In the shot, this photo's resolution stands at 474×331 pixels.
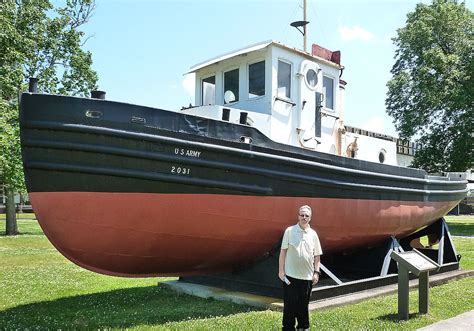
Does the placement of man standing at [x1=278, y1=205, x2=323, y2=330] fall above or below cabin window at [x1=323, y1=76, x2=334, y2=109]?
below

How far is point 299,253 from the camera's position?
4762mm

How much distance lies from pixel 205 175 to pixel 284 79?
271 cm

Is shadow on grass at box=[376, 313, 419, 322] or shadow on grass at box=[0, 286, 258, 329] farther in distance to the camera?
shadow on grass at box=[376, 313, 419, 322]

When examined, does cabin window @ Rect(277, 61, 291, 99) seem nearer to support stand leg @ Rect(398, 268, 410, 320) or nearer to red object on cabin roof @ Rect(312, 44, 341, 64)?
red object on cabin roof @ Rect(312, 44, 341, 64)

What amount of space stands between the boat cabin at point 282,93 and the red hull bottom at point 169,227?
1386 millimetres

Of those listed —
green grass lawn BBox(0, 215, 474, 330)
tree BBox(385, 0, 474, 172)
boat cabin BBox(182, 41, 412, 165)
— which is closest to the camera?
green grass lawn BBox(0, 215, 474, 330)

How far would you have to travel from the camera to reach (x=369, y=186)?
7.69m

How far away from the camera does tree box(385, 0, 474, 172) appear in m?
25.1

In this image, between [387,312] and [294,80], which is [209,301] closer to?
Result: [387,312]

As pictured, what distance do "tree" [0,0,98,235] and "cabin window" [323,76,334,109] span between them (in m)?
11.5

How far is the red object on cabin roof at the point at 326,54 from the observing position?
843cm

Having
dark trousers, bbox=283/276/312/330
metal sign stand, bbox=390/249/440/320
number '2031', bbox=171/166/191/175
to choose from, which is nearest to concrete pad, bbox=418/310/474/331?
metal sign stand, bbox=390/249/440/320

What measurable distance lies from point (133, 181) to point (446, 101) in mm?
24042

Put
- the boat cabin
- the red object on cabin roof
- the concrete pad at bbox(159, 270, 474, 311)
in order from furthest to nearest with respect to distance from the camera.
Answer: the red object on cabin roof < the boat cabin < the concrete pad at bbox(159, 270, 474, 311)
